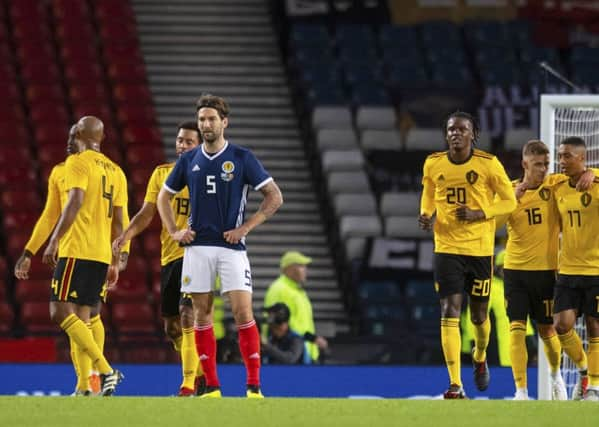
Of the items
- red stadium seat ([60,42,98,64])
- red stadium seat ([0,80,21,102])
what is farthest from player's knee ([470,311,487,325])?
red stadium seat ([60,42,98,64])

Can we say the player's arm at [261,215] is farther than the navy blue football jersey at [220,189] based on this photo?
No

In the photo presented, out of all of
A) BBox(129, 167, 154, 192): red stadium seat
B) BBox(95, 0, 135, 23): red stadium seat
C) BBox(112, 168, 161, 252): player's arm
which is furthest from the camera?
BBox(95, 0, 135, 23): red stadium seat

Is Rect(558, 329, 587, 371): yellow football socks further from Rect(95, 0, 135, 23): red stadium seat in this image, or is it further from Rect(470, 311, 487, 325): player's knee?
Rect(95, 0, 135, 23): red stadium seat

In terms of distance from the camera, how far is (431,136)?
20.6 metres

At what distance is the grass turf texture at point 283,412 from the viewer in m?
7.98

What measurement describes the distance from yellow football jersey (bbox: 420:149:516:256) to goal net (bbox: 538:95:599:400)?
2.01m

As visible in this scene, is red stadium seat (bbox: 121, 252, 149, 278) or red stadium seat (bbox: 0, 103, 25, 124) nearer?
red stadium seat (bbox: 121, 252, 149, 278)

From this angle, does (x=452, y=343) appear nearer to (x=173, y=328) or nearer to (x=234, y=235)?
(x=234, y=235)

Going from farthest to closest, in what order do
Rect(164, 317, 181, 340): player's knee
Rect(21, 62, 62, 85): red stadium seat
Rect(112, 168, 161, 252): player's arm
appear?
Rect(21, 62, 62, 85): red stadium seat
Rect(164, 317, 181, 340): player's knee
Rect(112, 168, 161, 252): player's arm

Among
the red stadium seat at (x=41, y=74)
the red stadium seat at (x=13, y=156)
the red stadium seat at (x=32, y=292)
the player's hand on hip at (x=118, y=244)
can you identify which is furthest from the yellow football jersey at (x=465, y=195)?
the red stadium seat at (x=41, y=74)

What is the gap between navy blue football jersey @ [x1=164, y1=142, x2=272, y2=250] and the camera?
32.4 feet

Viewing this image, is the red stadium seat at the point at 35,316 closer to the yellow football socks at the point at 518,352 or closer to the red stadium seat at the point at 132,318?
the red stadium seat at the point at 132,318

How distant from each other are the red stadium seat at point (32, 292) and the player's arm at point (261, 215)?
7665 millimetres

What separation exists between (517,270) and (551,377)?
0.99 m
